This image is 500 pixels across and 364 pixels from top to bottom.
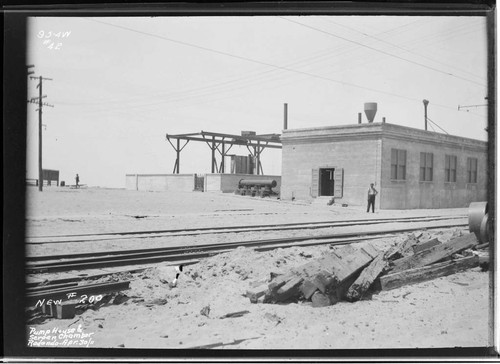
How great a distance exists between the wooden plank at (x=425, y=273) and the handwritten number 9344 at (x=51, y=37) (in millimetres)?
6944

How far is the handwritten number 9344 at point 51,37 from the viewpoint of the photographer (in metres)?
7.38

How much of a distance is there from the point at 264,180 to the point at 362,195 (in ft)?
34.4

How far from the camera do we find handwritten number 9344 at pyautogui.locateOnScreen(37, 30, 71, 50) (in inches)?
290

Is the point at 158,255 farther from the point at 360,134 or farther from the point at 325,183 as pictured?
the point at 325,183

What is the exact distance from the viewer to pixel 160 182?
48.5ft

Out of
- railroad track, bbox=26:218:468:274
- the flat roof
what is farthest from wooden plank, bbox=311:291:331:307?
the flat roof

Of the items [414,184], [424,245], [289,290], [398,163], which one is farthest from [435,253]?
[398,163]

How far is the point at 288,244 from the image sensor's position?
991cm

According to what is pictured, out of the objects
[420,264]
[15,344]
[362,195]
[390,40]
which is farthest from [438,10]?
[362,195]

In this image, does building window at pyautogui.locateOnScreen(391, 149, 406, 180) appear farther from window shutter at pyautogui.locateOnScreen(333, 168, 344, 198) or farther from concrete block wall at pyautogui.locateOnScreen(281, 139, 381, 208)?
window shutter at pyautogui.locateOnScreen(333, 168, 344, 198)

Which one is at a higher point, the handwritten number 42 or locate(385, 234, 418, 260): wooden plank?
the handwritten number 42

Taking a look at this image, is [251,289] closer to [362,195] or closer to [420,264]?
[420,264]

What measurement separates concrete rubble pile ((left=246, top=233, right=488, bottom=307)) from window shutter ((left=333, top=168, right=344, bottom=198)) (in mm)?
→ 8850

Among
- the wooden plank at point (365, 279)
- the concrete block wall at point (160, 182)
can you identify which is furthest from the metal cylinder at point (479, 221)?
the concrete block wall at point (160, 182)
